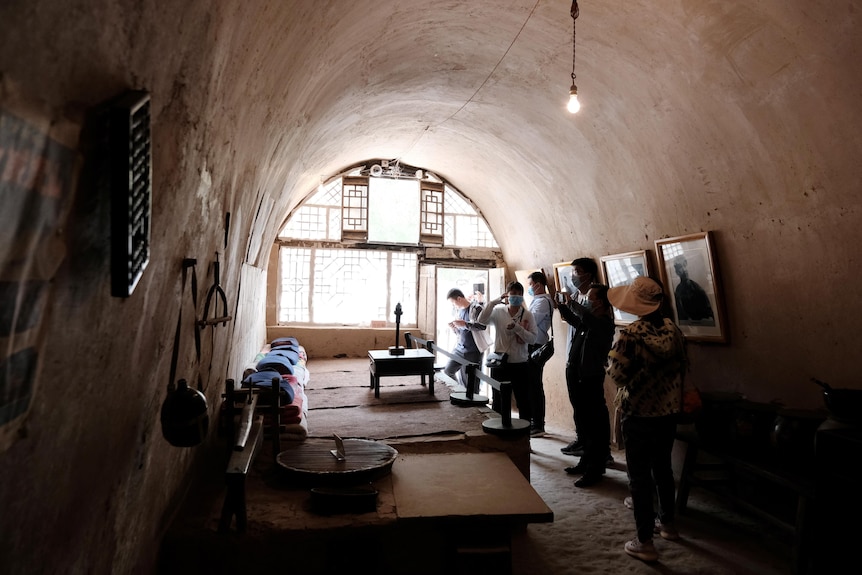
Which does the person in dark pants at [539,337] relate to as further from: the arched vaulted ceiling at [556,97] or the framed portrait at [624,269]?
the arched vaulted ceiling at [556,97]

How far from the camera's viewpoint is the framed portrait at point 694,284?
4.27 metres

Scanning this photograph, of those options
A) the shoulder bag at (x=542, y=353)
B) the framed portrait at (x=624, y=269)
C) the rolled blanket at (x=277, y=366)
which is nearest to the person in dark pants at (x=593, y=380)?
the framed portrait at (x=624, y=269)

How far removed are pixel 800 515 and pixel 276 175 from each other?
4.79 m

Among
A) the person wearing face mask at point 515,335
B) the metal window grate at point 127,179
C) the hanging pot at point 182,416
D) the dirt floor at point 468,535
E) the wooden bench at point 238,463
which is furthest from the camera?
the person wearing face mask at point 515,335

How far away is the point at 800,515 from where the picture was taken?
297 centimetres

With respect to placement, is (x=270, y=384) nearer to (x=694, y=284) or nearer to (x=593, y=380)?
(x=593, y=380)

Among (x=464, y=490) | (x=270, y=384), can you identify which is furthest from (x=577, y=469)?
(x=270, y=384)

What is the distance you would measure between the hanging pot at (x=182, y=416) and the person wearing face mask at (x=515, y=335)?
388 cm

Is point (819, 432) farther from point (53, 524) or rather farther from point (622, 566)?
point (53, 524)

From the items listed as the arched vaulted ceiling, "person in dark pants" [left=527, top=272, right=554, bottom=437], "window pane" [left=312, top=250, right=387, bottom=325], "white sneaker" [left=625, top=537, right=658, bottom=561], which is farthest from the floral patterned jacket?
"window pane" [left=312, top=250, right=387, bottom=325]

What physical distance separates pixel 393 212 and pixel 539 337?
473 cm

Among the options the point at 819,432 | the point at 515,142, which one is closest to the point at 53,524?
the point at 819,432

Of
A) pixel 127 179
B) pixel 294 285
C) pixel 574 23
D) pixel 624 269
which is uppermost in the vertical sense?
pixel 574 23

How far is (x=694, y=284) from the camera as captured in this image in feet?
14.9
